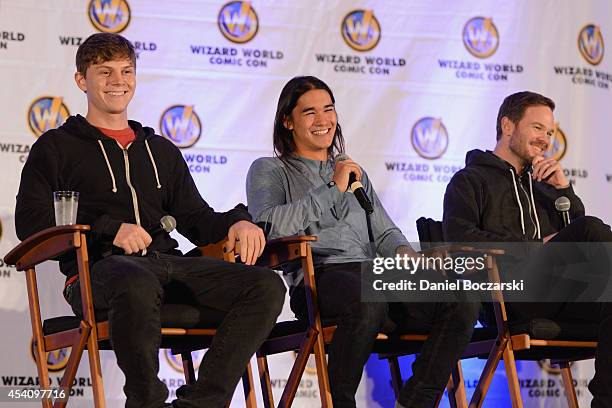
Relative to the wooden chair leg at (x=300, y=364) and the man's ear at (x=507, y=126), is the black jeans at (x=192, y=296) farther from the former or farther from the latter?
the man's ear at (x=507, y=126)

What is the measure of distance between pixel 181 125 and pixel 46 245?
1506mm

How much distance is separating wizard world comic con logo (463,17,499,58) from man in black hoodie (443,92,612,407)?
2.25 feet

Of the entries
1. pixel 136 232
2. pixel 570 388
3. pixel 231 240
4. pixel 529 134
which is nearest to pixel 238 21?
pixel 529 134

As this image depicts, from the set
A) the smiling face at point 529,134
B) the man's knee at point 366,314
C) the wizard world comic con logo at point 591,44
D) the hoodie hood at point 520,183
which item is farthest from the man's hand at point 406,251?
the wizard world comic con logo at point 591,44

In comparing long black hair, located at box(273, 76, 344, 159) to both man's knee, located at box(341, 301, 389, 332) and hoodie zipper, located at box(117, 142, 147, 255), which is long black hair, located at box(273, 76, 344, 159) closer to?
hoodie zipper, located at box(117, 142, 147, 255)

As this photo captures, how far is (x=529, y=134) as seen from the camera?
430 centimetres

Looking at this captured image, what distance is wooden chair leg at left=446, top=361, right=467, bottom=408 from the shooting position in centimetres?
395

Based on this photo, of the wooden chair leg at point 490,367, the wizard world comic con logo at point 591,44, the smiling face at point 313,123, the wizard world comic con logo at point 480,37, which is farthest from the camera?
the wizard world comic con logo at point 591,44

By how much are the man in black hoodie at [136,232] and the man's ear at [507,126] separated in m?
1.42

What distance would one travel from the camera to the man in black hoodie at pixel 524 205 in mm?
3672

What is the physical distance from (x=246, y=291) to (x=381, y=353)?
0.88 m

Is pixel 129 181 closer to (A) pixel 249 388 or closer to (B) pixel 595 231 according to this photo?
(A) pixel 249 388

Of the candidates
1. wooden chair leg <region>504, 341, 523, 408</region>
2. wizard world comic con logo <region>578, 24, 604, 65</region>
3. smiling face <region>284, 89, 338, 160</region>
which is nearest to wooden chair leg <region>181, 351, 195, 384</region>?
smiling face <region>284, 89, 338, 160</region>

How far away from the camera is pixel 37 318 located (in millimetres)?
3385
